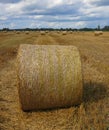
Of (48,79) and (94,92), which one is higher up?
(48,79)

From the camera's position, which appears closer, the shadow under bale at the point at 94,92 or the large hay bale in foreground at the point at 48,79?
the large hay bale in foreground at the point at 48,79

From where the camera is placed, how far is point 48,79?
794 centimetres

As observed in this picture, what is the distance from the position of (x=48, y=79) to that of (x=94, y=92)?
7.89 ft

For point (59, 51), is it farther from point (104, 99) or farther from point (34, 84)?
point (104, 99)

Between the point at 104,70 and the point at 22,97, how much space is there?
5.94m

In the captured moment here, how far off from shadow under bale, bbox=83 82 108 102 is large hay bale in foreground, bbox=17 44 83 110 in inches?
39.9

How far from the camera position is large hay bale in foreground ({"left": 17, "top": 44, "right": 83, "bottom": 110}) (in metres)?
7.91

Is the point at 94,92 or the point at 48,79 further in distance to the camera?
the point at 94,92

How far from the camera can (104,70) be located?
13.3 meters

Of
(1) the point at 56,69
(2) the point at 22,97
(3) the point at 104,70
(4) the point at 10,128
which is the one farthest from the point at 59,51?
(3) the point at 104,70

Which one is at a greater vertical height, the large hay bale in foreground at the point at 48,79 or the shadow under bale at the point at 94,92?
the large hay bale in foreground at the point at 48,79

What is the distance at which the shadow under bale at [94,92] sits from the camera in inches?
365

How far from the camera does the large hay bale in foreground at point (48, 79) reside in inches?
312

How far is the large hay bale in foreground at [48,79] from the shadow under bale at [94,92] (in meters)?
1.01
